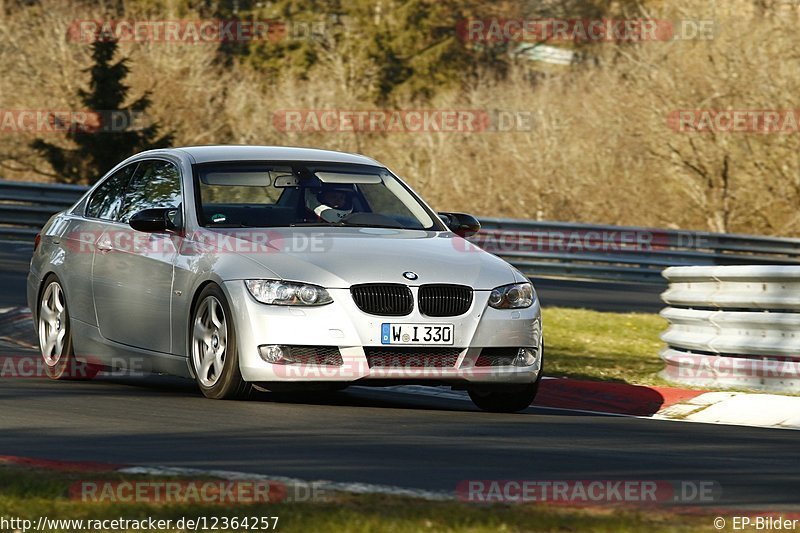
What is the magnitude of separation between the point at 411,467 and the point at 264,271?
8.08 feet

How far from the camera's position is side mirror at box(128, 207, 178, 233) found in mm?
9883

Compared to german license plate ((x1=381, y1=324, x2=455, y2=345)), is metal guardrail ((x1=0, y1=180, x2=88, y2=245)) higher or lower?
lower

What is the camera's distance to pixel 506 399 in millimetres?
9859

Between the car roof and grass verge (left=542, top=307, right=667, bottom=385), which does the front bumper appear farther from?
grass verge (left=542, top=307, right=667, bottom=385)

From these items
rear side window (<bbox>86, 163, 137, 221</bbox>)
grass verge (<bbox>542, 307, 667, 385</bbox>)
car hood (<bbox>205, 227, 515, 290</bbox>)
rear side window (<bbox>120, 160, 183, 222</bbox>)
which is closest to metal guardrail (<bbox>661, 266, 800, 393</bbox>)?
grass verge (<bbox>542, 307, 667, 385</bbox>)

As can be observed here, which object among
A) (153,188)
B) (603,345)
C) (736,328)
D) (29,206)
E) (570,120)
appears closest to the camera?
(153,188)

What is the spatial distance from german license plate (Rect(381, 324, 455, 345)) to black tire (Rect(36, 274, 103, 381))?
283 centimetres

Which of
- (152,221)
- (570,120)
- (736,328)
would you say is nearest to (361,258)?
(152,221)

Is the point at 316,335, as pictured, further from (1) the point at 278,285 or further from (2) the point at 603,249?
(2) the point at 603,249

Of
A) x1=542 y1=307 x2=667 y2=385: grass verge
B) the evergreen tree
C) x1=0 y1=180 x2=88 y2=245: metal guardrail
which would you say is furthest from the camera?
Result: the evergreen tree

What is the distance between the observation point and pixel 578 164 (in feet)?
123

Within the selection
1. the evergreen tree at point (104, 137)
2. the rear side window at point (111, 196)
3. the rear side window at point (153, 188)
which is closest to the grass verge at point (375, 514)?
the rear side window at point (153, 188)

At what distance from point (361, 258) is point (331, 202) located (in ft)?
3.84

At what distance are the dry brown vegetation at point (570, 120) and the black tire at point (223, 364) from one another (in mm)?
25165
